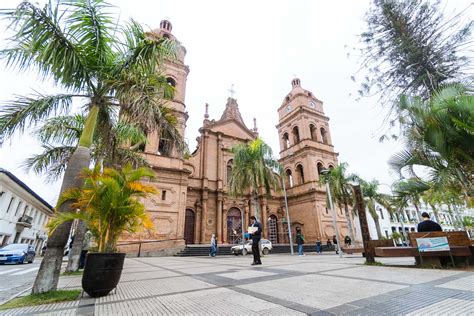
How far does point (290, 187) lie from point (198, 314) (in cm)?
2707

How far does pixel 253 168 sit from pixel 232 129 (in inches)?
478

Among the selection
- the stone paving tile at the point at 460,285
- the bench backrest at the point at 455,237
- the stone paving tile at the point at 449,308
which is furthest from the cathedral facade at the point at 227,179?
the stone paving tile at the point at 449,308

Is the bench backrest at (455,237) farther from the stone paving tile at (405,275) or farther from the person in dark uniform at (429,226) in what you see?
Result: the stone paving tile at (405,275)

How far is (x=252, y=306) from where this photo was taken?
2.68 m

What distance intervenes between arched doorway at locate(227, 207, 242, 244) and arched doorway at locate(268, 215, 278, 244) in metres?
4.49

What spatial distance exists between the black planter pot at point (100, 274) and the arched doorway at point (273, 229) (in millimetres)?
24560

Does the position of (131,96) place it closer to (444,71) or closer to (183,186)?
(444,71)

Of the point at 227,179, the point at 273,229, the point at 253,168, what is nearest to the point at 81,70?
the point at 253,168

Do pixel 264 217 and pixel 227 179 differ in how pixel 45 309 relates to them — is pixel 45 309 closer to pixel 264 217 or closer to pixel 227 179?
pixel 227 179

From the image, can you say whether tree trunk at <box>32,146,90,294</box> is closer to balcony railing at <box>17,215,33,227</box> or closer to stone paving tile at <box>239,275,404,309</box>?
stone paving tile at <box>239,275,404,309</box>

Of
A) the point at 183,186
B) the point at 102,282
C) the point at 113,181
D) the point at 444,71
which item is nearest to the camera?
the point at 102,282

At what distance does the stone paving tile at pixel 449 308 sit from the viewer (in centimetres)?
221

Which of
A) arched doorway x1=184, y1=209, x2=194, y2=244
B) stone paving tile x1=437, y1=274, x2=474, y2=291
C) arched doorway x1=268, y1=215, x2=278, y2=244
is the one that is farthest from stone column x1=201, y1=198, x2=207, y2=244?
stone paving tile x1=437, y1=274, x2=474, y2=291

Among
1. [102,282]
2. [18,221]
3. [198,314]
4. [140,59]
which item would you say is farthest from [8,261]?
[198,314]
